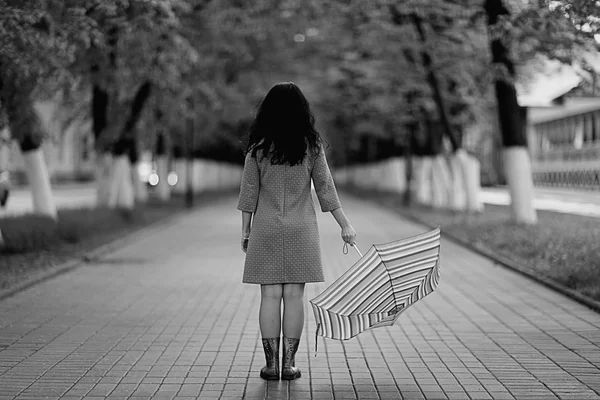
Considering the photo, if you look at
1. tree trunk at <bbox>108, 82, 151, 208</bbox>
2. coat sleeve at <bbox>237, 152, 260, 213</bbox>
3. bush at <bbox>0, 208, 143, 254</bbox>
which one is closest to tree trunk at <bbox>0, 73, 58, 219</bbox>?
bush at <bbox>0, 208, 143, 254</bbox>

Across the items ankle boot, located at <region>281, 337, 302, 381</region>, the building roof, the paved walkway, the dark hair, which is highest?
the building roof

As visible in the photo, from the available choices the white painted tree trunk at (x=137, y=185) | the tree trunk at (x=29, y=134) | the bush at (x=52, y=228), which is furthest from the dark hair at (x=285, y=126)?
the white painted tree trunk at (x=137, y=185)

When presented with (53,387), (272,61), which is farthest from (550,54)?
(272,61)

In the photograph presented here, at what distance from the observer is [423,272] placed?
641cm

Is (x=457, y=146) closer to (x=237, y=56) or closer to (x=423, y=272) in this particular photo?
(x=237, y=56)

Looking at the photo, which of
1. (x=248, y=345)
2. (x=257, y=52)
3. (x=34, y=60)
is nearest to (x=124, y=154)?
(x=257, y=52)

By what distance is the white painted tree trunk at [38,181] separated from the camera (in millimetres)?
17188

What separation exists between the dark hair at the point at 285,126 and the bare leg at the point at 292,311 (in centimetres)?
84

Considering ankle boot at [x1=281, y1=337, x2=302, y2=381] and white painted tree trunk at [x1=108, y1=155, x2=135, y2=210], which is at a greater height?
white painted tree trunk at [x1=108, y1=155, x2=135, y2=210]

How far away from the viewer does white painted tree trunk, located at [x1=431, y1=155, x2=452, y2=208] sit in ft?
99.2

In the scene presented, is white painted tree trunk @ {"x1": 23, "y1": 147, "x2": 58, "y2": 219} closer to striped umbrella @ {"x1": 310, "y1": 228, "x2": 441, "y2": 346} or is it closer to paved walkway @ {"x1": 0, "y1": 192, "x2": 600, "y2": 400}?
paved walkway @ {"x1": 0, "y1": 192, "x2": 600, "y2": 400}

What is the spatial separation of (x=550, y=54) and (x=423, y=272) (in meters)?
10.1

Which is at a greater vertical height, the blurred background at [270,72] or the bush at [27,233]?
the blurred background at [270,72]

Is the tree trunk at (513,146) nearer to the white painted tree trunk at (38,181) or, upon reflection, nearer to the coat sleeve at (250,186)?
the white painted tree trunk at (38,181)
